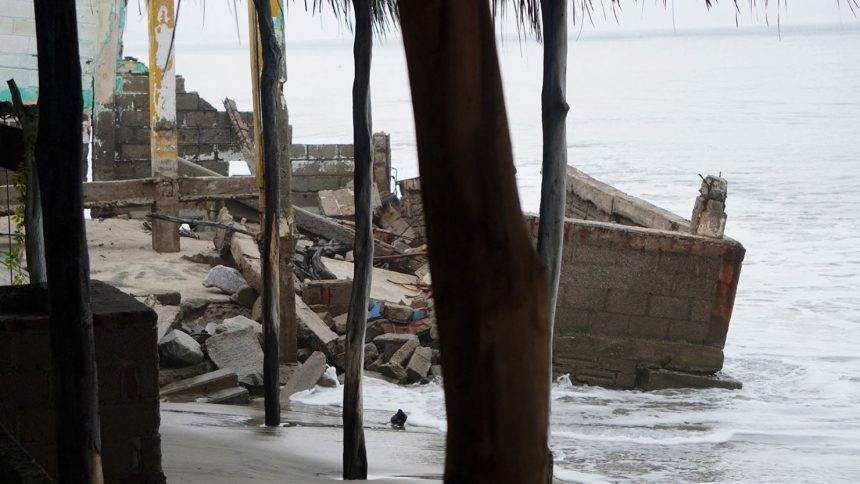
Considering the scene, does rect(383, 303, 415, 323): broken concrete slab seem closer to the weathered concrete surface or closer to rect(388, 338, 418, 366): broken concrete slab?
rect(388, 338, 418, 366): broken concrete slab

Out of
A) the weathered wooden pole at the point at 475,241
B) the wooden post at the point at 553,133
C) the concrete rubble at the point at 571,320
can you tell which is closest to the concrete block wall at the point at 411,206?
the concrete rubble at the point at 571,320

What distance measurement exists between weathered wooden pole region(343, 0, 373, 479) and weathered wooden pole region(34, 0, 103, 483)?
295 cm

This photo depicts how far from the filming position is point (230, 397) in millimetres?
8688

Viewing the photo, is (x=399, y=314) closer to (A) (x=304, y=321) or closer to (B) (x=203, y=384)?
(A) (x=304, y=321)

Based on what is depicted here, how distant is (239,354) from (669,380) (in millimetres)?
4732

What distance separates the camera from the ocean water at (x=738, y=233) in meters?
9.45

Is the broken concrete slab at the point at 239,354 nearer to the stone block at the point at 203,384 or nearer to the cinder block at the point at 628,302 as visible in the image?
the stone block at the point at 203,384

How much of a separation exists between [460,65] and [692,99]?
211ft

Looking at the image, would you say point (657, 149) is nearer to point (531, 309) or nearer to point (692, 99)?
point (692, 99)

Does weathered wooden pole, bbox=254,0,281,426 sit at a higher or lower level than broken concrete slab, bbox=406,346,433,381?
higher

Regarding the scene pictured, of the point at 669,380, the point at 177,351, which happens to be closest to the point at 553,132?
the point at 177,351

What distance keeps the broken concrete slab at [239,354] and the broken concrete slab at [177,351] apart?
0.29 metres

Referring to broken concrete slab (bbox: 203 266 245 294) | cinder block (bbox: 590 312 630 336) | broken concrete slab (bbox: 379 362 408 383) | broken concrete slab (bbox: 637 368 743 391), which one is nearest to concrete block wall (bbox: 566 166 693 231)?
cinder block (bbox: 590 312 630 336)

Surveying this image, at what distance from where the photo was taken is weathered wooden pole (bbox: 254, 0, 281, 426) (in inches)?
305
